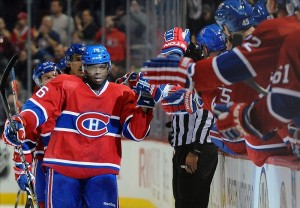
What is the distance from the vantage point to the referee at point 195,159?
480cm

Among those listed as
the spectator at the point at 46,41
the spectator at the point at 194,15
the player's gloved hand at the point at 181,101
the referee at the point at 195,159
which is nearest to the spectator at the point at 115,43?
the spectator at the point at 46,41

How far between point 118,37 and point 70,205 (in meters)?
5.14

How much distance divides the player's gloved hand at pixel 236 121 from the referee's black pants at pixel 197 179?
5.85 ft

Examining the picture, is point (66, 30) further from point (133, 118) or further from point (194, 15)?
point (133, 118)

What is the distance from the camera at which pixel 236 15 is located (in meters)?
3.47

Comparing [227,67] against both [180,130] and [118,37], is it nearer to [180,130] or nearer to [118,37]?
[180,130]

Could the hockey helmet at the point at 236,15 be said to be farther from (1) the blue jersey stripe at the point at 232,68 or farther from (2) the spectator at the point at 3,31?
(2) the spectator at the point at 3,31

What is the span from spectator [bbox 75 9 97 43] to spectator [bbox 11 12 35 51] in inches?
25.6

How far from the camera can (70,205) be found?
445 cm

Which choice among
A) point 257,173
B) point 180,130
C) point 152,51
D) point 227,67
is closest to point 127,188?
point 152,51

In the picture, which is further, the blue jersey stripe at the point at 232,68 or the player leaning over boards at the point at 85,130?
the player leaning over boards at the point at 85,130

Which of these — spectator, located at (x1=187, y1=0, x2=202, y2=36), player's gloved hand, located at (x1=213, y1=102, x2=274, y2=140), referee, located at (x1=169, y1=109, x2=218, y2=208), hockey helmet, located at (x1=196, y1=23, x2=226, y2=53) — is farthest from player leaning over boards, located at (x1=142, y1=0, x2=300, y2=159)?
spectator, located at (x1=187, y1=0, x2=202, y2=36)

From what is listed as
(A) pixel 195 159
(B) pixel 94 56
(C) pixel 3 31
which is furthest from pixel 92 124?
(C) pixel 3 31

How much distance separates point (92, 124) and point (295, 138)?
71.5 inches
